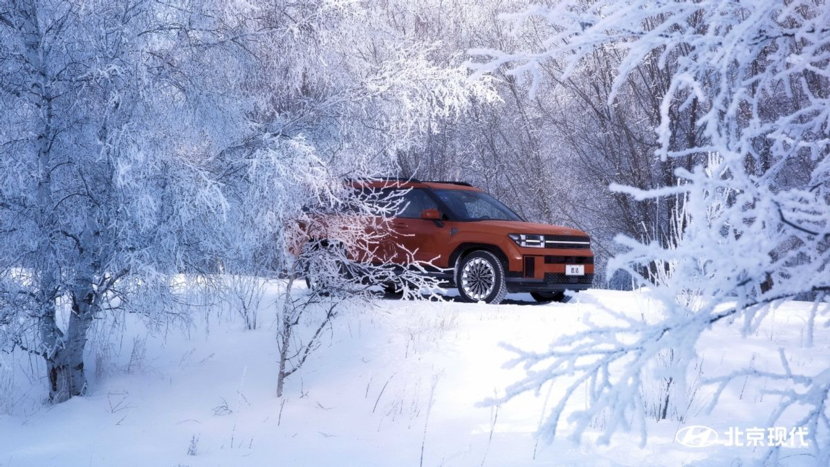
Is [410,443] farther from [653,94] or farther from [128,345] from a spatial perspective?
[653,94]

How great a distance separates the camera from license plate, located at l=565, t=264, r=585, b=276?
10984 mm

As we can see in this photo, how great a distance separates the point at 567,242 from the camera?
36.4ft

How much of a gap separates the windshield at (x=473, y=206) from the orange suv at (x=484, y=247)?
0.02 metres

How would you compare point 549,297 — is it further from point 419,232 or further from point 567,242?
point 419,232

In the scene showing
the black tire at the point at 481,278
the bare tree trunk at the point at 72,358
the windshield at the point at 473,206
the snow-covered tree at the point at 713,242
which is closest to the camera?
the snow-covered tree at the point at 713,242

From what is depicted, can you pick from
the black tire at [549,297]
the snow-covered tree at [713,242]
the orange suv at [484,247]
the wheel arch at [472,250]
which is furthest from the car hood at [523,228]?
the snow-covered tree at [713,242]

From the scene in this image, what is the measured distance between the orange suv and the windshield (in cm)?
2

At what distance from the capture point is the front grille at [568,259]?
1085 cm

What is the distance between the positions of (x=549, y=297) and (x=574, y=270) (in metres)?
1.05

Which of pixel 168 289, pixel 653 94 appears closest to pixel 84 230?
pixel 168 289

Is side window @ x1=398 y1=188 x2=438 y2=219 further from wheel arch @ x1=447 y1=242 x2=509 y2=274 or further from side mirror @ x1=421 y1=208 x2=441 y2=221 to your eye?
wheel arch @ x1=447 y1=242 x2=509 y2=274
